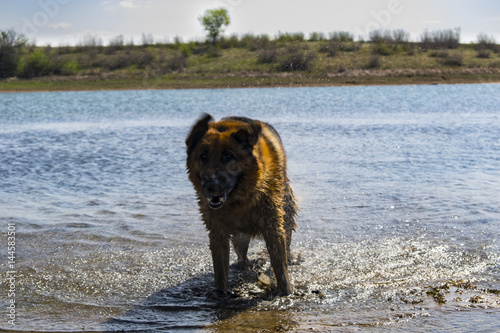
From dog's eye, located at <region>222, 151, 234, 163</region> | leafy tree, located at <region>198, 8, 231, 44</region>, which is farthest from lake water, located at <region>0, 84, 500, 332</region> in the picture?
leafy tree, located at <region>198, 8, 231, 44</region>

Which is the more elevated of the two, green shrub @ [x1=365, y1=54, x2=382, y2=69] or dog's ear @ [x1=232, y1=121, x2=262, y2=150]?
green shrub @ [x1=365, y1=54, x2=382, y2=69]

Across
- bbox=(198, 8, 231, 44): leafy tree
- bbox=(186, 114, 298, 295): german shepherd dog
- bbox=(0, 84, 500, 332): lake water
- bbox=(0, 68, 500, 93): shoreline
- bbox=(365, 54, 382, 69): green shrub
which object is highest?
bbox=(198, 8, 231, 44): leafy tree

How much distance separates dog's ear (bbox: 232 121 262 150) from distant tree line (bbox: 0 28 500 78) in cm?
3276

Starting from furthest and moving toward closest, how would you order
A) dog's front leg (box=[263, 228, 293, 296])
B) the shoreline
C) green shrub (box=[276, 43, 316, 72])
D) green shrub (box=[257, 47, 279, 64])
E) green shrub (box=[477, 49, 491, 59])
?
green shrub (box=[477, 49, 491, 59])
the shoreline
green shrub (box=[257, 47, 279, 64])
green shrub (box=[276, 43, 316, 72])
dog's front leg (box=[263, 228, 293, 296])

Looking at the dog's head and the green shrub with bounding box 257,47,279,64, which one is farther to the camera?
the green shrub with bounding box 257,47,279,64

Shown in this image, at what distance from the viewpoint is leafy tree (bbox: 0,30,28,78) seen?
53.5 meters

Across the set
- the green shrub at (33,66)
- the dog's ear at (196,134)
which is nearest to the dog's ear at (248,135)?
the dog's ear at (196,134)

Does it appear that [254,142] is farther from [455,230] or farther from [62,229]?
[62,229]

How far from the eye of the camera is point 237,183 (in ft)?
16.4

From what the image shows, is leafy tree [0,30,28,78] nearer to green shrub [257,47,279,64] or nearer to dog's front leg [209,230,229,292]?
green shrub [257,47,279,64]

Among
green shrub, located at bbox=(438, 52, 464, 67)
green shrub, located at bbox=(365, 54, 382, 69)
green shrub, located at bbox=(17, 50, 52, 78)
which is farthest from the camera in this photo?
green shrub, located at bbox=(17, 50, 52, 78)

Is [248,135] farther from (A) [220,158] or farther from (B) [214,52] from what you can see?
(B) [214,52]

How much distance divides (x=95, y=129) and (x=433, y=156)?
13.7 metres

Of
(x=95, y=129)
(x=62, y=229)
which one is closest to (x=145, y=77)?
(x=95, y=129)
